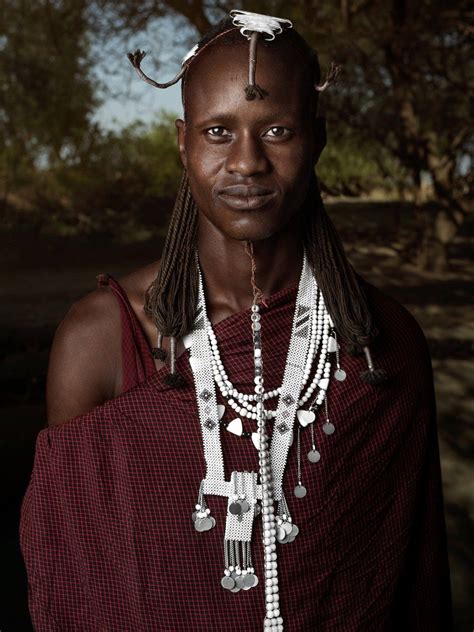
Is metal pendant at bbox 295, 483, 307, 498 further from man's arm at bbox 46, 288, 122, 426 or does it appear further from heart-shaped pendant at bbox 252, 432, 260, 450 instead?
man's arm at bbox 46, 288, 122, 426

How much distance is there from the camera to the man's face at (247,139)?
1425mm

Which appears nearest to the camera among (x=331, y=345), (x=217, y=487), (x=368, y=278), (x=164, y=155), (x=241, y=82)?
(x=241, y=82)

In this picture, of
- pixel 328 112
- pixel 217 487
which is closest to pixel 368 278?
pixel 328 112

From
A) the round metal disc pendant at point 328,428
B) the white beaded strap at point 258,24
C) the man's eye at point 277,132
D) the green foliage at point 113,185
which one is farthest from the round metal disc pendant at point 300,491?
the green foliage at point 113,185

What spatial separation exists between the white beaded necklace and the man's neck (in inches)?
1.3

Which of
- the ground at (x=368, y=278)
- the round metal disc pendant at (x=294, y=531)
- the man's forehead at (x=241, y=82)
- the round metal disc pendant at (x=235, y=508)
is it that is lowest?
the ground at (x=368, y=278)

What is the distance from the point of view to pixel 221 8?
379 centimetres

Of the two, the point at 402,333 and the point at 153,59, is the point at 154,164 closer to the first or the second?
the point at 153,59

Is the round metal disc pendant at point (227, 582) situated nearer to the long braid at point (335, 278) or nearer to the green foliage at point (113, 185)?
the long braid at point (335, 278)

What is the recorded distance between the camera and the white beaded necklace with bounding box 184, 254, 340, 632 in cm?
152

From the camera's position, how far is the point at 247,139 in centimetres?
143

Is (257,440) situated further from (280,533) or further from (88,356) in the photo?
(88,356)

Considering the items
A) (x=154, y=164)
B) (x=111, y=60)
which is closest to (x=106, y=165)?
(x=154, y=164)

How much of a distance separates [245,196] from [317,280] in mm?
279
